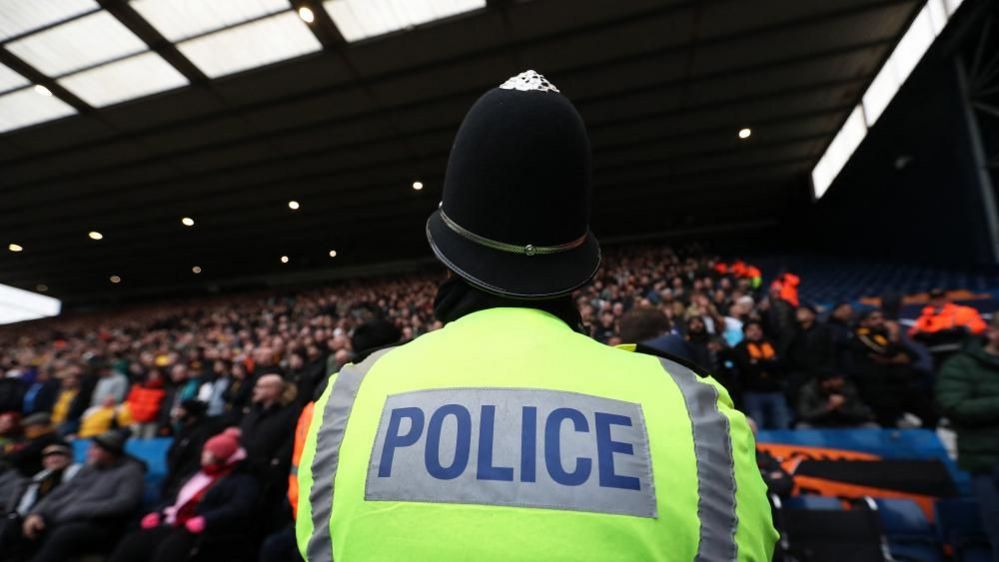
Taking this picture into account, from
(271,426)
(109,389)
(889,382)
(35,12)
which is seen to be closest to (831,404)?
(889,382)

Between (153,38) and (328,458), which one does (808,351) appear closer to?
(328,458)

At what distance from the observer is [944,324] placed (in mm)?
5156

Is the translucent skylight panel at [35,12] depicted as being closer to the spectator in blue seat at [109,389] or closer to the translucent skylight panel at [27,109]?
the translucent skylight panel at [27,109]

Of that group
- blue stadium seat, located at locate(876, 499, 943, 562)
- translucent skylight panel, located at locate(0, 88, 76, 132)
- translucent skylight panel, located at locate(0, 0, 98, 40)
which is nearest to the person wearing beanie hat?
blue stadium seat, located at locate(876, 499, 943, 562)

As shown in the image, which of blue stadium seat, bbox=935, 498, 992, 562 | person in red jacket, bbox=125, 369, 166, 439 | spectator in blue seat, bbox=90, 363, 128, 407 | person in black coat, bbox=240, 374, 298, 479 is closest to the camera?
blue stadium seat, bbox=935, 498, 992, 562

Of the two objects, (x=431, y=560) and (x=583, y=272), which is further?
(x=583, y=272)

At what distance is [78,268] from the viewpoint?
64.2 ft

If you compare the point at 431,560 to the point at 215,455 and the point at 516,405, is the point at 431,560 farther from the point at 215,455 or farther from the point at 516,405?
the point at 215,455

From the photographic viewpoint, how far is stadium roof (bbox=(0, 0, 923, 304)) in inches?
296

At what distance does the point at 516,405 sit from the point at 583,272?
0.33 m

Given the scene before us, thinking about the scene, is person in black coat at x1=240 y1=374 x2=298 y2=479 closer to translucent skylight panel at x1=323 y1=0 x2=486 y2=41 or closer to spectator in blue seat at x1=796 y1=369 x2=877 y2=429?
spectator in blue seat at x1=796 y1=369 x2=877 y2=429

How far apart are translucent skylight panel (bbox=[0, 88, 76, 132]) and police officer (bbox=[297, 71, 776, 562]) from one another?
12.0 metres

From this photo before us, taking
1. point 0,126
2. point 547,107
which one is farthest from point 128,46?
point 547,107

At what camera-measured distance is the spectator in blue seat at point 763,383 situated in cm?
479
